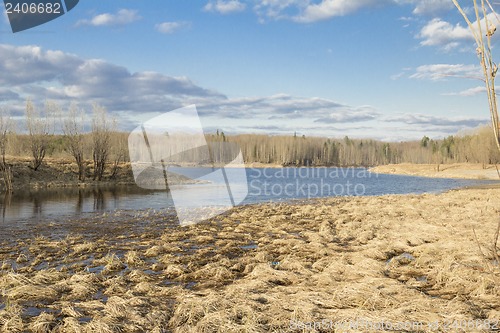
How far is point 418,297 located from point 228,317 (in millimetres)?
3473

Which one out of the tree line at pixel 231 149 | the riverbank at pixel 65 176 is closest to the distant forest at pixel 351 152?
the tree line at pixel 231 149

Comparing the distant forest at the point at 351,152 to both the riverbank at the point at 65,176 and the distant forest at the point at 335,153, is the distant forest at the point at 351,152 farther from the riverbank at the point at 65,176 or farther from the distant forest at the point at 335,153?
the riverbank at the point at 65,176

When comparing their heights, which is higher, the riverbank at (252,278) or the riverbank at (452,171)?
the riverbank at (252,278)

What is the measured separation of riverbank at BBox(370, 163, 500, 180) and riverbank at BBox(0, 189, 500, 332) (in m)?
55.7

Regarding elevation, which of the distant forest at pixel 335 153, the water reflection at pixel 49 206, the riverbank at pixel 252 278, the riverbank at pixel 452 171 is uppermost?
the distant forest at pixel 335 153

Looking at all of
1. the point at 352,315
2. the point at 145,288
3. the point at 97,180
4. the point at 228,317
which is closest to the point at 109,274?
the point at 145,288

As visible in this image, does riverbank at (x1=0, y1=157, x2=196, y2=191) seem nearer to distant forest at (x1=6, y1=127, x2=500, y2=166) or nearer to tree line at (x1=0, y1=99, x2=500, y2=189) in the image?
tree line at (x1=0, y1=99, x2=500, y2=189)

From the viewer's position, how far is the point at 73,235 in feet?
46.0

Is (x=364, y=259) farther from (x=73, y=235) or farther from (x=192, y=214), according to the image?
(x=192, y=214)

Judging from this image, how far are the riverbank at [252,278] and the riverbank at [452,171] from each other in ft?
183

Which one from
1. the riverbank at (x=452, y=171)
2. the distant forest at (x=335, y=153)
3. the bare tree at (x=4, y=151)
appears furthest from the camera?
the distant forest at (x=335, y=153)

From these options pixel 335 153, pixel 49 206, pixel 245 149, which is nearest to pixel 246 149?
pixel 245 149

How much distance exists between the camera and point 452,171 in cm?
7306

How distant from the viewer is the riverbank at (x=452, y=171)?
62444 mm
